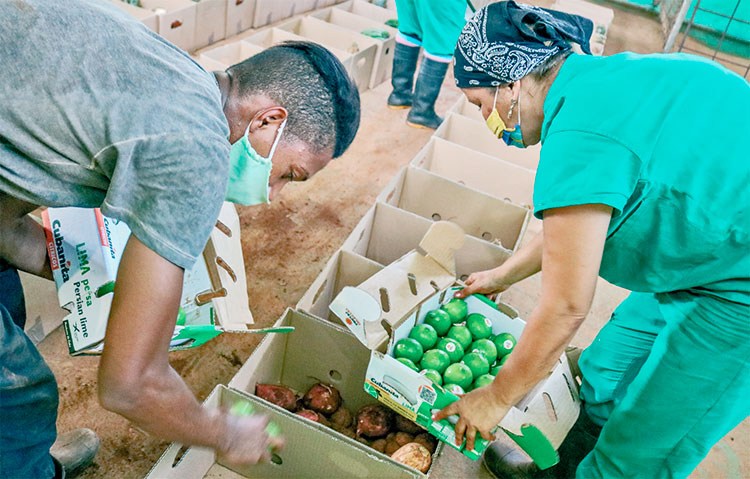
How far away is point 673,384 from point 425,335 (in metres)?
0.75

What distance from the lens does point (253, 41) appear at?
3.97 meters

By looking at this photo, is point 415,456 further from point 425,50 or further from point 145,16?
point 145,16

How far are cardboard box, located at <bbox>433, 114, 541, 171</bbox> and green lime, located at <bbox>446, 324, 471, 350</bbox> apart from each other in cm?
146

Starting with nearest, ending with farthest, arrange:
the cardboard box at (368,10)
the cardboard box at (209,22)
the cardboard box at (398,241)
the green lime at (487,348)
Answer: the green lime at (487,348)
the cardboard box at (398,241)
the cardboard box at (209,22)
the cardboard box at (368,10)

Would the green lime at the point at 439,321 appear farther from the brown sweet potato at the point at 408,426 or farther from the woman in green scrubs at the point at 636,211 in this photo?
the woman in green scrubs at the point at 636,211

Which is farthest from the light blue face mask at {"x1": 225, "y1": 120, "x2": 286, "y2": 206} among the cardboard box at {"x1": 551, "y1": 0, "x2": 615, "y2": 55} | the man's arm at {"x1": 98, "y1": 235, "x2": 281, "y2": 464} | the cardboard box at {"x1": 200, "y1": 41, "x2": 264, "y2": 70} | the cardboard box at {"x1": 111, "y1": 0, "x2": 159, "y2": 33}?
the cardboard box at {"x1": 551, "y1": 0, "x2": 615, "y2": 55}

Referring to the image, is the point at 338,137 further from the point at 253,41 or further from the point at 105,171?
the point at 253,41

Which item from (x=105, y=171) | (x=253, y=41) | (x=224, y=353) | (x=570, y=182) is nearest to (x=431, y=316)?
(x=224, y=353)

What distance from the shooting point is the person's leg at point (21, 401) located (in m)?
1.21

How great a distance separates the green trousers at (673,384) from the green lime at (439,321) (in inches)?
20.8

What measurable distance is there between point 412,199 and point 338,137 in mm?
1552

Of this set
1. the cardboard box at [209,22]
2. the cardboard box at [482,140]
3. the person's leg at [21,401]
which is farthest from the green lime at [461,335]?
the cardboard box at [209,22]

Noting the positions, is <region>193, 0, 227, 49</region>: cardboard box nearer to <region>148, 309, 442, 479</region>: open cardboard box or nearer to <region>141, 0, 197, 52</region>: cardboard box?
<region>141, 0, 197, 52</region>: cardboard box

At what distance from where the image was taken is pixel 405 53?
4035 millimetres
